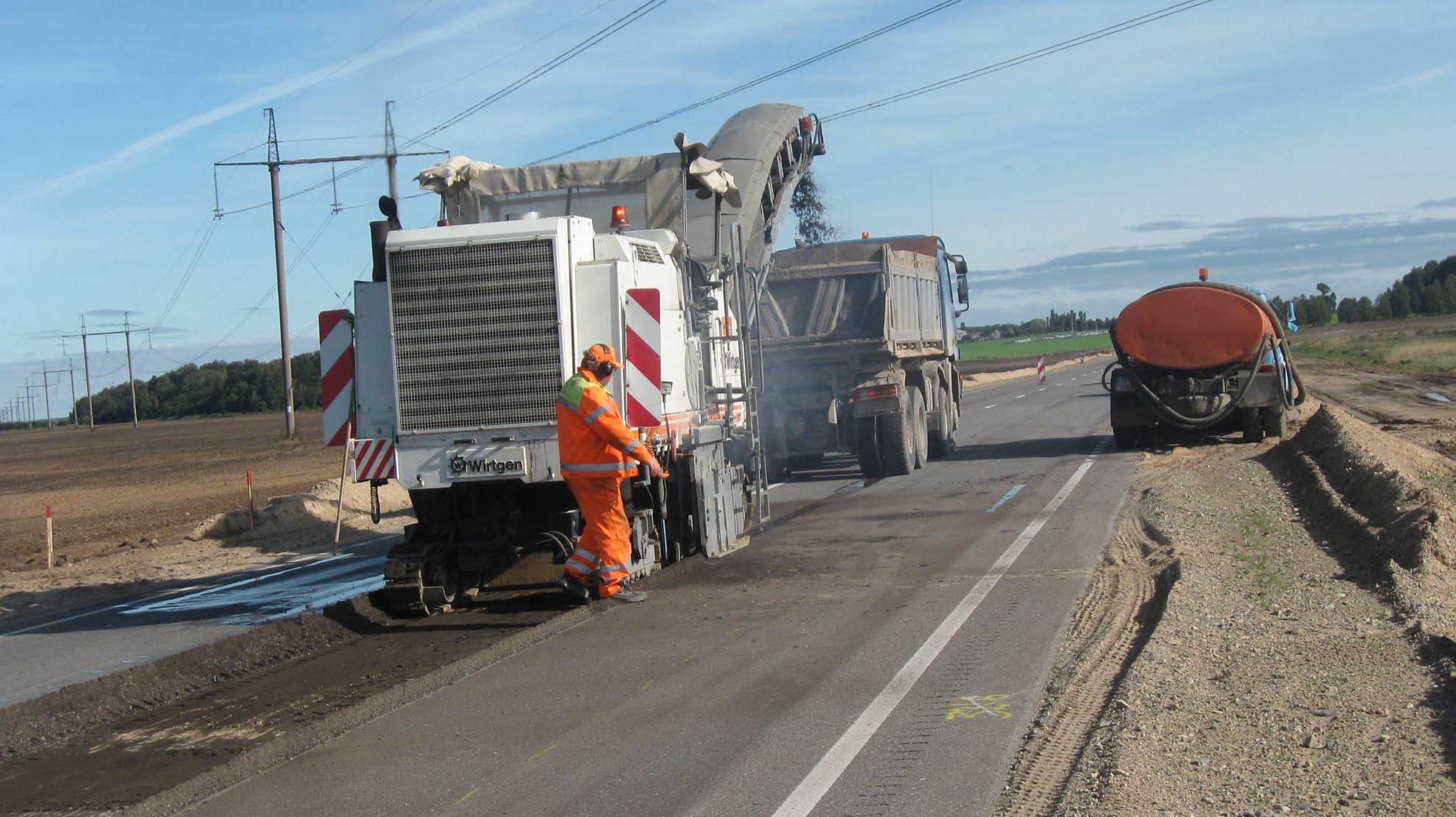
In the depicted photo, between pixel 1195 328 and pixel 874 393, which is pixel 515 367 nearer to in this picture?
pixel 874 393

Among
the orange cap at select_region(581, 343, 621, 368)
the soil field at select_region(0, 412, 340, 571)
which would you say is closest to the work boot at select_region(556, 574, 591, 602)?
the orange cap at select_region(581, 343, 621, 368)

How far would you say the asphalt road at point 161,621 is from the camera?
829cm

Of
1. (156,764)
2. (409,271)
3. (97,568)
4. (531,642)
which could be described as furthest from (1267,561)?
(97,568)

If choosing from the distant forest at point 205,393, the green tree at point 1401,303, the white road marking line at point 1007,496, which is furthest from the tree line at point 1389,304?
the white road marking line at point 1007,496

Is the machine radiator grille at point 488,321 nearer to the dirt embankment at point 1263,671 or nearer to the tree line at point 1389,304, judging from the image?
the dirt embankment at point 1263,671

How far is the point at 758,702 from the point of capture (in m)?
6.26

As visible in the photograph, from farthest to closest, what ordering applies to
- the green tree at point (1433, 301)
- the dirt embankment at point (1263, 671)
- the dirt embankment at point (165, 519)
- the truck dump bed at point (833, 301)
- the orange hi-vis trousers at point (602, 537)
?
the green tree at point (1433, 301) → the truck dump bed at point (833, 301) → the dirt embankment at point (165, 519) → the orange hi-vis trousers at point (602, 537) → the dirt embankment at point (1263, 671)

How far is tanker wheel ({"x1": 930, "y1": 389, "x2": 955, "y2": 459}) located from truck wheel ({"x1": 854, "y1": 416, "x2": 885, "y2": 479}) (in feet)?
9.18

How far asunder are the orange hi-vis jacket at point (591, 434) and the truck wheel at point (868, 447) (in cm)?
925

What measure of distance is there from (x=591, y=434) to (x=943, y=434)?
12728mm

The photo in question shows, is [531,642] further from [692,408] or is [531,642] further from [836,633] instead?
[692,408]

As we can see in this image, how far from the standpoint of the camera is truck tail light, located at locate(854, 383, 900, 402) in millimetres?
17203

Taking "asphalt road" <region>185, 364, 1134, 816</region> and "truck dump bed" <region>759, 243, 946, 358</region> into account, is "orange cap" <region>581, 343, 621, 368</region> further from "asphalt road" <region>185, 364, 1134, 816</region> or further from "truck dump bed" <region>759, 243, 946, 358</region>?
"truck dump bed" <region>759, 243, 946, 358</region>

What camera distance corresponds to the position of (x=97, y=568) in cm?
1427
